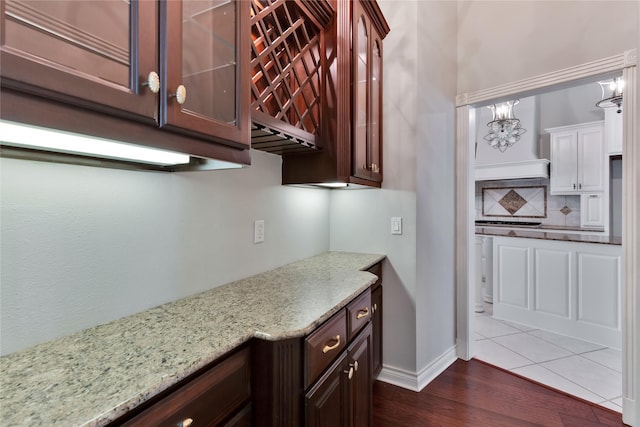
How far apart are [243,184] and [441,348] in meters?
2.02

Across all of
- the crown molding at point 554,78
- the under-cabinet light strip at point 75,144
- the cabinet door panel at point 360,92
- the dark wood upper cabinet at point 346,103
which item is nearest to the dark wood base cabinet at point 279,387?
the under-cabinet light strip at point 75,144

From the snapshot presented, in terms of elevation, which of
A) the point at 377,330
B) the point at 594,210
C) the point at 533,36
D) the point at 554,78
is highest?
the point at 533,36

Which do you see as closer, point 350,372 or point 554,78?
point 350,372

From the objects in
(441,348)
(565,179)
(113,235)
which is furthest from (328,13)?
(565,179)

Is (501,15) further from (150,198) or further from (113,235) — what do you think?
(113,235)

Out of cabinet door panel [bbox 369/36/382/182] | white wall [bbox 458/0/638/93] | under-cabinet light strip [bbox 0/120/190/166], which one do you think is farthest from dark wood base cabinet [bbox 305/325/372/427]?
white wall [bbox 458/0/638/93]

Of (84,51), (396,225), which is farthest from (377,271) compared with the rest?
(84,51)

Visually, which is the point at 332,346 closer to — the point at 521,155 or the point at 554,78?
the point at 554,78

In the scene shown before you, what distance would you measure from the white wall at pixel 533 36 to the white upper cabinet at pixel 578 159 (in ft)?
11.3

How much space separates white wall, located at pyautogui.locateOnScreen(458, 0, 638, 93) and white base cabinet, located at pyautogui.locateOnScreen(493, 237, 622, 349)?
67.7 inches

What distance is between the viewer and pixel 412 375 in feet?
7.07

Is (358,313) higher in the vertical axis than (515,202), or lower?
lower

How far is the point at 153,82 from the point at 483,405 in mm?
2462

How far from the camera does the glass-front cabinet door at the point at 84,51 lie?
1.69 ft
